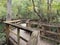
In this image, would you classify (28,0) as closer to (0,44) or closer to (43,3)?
(43,3)

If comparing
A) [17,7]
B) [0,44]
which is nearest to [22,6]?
[17,7]

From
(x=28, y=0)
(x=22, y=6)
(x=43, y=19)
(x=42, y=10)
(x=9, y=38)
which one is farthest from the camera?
(x=22, y=6)

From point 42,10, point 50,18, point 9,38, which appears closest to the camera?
point 9,38

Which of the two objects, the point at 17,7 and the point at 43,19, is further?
the point at 17,7

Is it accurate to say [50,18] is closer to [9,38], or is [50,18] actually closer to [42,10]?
[42,10]

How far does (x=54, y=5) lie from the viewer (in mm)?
15094

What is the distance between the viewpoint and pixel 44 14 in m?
16.9

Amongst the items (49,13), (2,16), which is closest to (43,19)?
(49,13)

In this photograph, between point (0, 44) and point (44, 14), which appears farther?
point (44, 14)

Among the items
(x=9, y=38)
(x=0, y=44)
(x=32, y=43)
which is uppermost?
(x=32, y=43)

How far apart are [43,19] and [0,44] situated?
887 centimetres

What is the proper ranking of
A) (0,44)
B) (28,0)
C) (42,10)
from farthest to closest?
(28,0)
(42,10)
(0,44)

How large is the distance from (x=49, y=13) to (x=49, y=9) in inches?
15.3

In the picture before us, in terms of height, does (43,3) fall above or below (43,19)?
above
